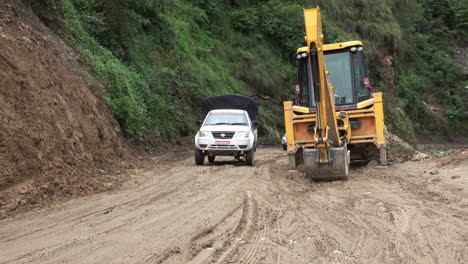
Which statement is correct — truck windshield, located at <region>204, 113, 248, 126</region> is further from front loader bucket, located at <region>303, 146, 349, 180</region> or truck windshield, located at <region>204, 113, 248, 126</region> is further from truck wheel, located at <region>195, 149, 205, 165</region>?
front loader bucket, located at <region>303, 146, 349, 180</region>

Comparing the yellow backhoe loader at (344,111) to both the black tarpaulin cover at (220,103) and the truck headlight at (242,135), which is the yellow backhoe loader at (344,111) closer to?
the truck headlight at (242,135)

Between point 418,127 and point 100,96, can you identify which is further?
point 418,127

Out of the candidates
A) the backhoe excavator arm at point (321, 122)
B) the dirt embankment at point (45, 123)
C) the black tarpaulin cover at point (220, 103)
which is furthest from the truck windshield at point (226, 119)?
the backhoe excavator arm at point (321, 122)

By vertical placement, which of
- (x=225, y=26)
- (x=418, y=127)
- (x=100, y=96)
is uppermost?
(x=225, y=26)

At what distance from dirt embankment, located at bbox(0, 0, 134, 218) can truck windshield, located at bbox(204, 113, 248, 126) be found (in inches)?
118

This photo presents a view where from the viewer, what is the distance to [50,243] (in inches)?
259

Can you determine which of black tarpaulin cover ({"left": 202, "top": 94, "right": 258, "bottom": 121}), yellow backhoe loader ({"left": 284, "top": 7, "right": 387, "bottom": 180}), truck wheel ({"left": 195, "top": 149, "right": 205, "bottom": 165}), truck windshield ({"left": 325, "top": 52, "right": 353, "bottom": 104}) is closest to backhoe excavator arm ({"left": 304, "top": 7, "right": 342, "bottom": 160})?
yellow backhoe loader ({"left": 284, "top": 7, "right": 387, "bottom": 180})

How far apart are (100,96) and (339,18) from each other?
29.0m

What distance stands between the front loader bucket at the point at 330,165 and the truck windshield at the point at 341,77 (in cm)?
285

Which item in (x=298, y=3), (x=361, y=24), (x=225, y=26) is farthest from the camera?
(x=361, y=24)

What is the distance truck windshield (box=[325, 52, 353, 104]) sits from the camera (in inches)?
577

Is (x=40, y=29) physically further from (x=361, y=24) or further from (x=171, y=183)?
(x=361, y=24)

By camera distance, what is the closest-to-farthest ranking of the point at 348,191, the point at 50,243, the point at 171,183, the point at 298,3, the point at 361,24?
the point at 50,243 < the point at 348,191 < the point at 171,183 < the point at 298,3 < the point at 361,24

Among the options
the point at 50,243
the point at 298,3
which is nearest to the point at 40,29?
the point at 50,243
